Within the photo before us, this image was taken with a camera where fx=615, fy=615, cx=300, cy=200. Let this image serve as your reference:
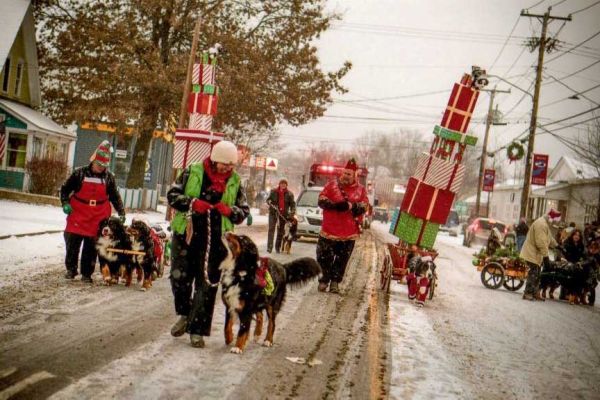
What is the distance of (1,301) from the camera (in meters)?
7.21

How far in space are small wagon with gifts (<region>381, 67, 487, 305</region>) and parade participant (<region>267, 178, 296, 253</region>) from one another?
518 cm

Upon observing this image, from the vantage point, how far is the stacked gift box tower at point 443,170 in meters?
10.9

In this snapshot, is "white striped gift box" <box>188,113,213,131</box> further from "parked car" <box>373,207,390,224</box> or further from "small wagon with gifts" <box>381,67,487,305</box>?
"parked car" <box>373,207,390,224</box>

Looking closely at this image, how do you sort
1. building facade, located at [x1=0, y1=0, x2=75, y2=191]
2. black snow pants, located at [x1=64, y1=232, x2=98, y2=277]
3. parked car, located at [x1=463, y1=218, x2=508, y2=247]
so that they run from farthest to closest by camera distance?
1. parked car, located at [x1=463, y1=218, x2=508, y2=247]
2. building facade, located at [x1=0, y1=0, x2=75, y2=191]
3. black snow pants, located at [x1=64, y1=232, x2=98, y2=277]

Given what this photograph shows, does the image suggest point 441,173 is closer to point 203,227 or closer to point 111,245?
point 111,245

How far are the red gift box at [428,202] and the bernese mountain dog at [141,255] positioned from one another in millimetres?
4756

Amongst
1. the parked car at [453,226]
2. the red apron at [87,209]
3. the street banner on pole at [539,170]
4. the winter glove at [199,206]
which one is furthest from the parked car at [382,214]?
the winter glove at [199,206]

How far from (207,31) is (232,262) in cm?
2032

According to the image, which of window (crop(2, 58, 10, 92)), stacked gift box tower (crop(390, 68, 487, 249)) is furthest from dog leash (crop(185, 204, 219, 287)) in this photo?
window (crop(2, 58, 10, 92))

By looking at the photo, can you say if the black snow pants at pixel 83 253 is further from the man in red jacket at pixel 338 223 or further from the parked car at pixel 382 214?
the parked car at pixel 382 214

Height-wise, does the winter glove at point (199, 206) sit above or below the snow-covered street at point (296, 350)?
above

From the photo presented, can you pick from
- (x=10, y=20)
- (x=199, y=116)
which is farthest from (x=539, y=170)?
(x=10, y=20)

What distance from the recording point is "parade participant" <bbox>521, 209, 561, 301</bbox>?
503 inches

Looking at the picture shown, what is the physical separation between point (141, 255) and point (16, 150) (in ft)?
71.9
